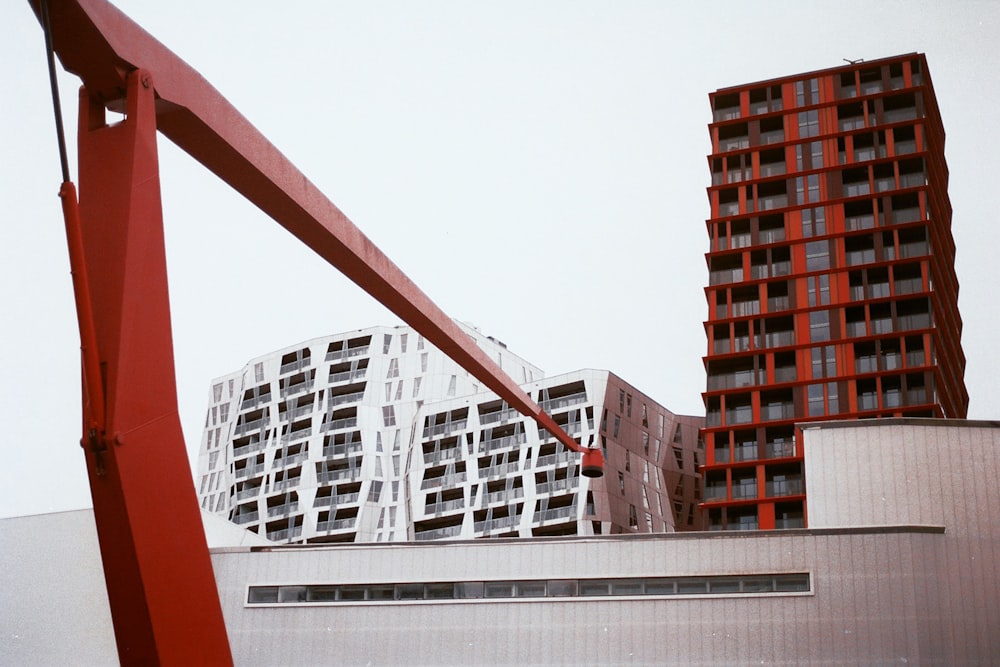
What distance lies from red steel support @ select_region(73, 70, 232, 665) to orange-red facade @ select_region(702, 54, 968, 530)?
48476 mm

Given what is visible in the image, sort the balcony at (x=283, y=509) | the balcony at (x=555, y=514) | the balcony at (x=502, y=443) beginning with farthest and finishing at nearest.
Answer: the balcony at (x=283, y=509), the balcony at (x=502, y=443), the balcony at (x=555, y=514)

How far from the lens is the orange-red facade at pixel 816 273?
5569 cm

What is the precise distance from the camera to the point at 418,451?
74.6 m

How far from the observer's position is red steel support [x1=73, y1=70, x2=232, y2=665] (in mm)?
7930

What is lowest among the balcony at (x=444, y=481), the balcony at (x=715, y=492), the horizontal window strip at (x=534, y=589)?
the horizontal window strip at (x=534, y=589)

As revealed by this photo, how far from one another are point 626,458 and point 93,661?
45.7 metres

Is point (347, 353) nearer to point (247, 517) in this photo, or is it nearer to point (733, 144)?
point (247, 517)

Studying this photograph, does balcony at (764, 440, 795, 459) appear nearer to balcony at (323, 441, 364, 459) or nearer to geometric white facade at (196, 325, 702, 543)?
geometric white facade at (196, 325, 702, 543)

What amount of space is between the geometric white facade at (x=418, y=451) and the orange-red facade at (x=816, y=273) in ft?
38.5

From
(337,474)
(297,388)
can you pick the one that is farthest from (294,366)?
(337,474)

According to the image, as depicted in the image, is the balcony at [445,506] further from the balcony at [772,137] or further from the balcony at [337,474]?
the balcony at [772,137]

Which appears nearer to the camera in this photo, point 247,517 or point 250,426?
point 247,517

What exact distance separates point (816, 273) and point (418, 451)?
1107 inches

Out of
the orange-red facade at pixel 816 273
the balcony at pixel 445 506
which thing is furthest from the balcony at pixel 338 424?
the orange-red facade at pixel 816 273
